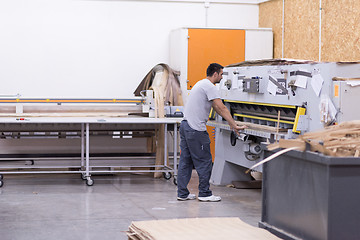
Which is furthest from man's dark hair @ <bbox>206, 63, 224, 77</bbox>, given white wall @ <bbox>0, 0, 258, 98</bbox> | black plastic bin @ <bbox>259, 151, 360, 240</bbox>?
black plastic bin @ <bbox>259, 151, 360, 240</bbox>

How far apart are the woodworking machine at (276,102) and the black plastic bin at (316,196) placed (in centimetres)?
134

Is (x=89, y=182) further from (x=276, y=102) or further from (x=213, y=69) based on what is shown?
(x=276, y=102)

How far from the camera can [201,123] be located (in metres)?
5.59

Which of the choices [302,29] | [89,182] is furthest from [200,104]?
[302,29]

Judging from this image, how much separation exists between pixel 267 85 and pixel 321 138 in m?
2.75

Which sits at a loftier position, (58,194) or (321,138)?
(321,138)

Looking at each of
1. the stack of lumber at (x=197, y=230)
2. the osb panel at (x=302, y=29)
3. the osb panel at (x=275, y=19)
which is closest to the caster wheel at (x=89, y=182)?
the osb panel at (x=302, y=29)

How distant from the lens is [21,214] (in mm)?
5121

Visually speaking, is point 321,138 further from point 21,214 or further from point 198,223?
point 21,214

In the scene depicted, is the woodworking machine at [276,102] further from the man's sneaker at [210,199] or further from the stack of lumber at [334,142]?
the stack of lumber at [334,142]

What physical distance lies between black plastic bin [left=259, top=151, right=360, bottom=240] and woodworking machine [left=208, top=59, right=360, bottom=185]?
1344mm

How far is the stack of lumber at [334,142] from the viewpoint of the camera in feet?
8.03

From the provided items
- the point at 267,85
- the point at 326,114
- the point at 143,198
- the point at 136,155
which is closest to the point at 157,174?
the point at 136,155

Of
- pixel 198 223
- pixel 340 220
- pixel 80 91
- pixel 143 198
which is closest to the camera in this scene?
pixel 340 220
